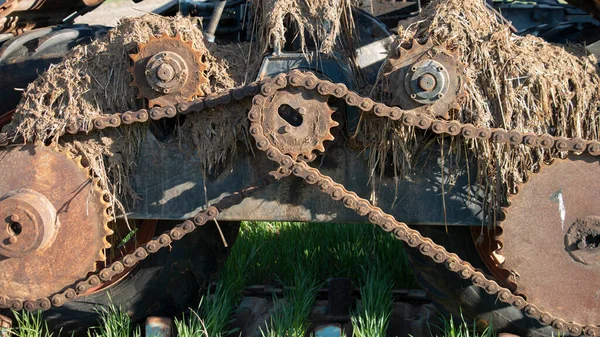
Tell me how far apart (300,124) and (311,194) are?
1.42ft

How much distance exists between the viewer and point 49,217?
3.82 metres

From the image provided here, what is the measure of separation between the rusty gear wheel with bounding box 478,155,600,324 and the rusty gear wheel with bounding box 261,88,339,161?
96 centimetres

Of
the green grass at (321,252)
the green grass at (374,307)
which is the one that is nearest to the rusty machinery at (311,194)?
the green grass at (374,307)

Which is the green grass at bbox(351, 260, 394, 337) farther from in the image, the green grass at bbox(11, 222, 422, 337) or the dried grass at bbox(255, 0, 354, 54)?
the dried grass at bbox(255, 0, 354, 54)

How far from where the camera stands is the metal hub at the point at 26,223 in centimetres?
378

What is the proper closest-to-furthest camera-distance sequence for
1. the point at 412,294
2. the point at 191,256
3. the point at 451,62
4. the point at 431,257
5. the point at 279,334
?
the point at 451,62 < the point at 431,257 < the point at 279,334 < the point at 191,256 < the point at 412,294

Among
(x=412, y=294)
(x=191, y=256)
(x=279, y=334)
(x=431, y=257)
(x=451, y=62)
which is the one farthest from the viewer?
(x=412, y=294)

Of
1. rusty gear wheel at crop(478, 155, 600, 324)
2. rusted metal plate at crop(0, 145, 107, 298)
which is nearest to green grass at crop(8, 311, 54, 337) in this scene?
rusted metal plate at crop(0, 145, 107, 298)

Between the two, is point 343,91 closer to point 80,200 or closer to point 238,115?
point 238,115

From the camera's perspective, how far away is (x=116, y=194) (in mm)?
3918

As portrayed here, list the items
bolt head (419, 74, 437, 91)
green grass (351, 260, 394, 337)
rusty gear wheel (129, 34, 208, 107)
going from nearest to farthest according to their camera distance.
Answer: bolt head (419, 74, 437, 91) → rusty gear wheel (129, 34, 208, 107) → green grass (351, 260, 394, 337)

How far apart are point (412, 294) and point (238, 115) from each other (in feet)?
5.94

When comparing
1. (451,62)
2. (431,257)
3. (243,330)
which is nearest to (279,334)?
(243,330)

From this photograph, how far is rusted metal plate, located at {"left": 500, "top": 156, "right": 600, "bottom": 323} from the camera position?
357 centimetres
